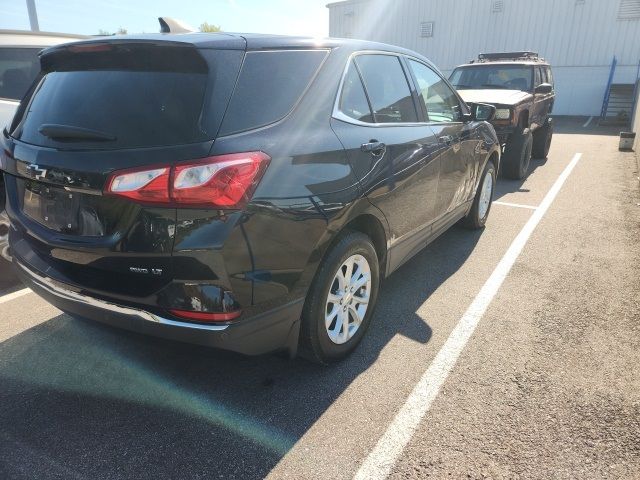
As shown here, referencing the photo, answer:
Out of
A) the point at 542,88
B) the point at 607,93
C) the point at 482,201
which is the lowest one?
the point at 607,93

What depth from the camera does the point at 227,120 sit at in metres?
1.95

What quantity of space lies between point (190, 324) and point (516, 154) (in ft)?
23.3

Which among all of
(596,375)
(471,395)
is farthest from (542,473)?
(596,375)

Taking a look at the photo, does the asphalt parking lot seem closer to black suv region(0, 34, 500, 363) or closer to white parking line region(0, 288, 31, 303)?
white parking line region(0, 288, 31, 303)

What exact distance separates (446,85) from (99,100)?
3086 mm

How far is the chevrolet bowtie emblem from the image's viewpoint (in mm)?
2146

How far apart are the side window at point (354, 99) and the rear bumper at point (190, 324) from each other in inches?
44.7

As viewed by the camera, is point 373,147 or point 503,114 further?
point 503,114

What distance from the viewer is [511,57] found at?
34.8ft

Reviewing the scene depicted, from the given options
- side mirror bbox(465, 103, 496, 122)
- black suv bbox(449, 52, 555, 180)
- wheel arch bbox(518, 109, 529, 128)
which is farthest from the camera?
wheel arch bbox(518, 109, 529, 128)

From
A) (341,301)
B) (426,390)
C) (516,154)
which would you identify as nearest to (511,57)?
(516,154)

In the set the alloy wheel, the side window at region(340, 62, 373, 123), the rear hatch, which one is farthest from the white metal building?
the rear hatch

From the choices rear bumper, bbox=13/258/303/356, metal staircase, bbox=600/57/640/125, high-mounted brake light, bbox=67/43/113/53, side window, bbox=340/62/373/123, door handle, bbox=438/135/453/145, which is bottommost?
metal staircase, bbox=600/57/640/125

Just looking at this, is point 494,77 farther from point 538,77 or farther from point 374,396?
point 374,396
